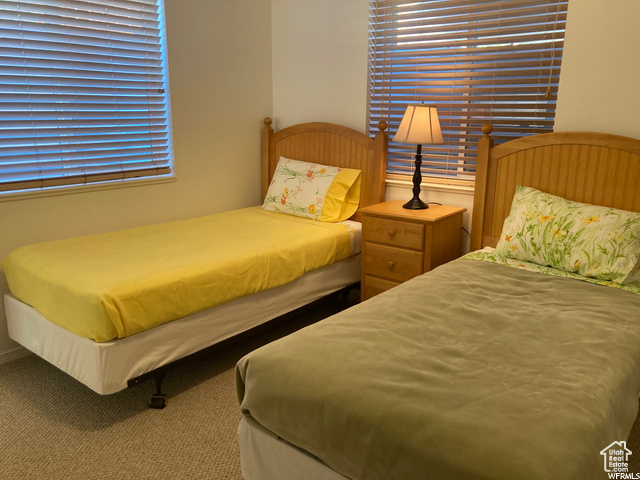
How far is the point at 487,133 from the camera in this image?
2908 millimetres

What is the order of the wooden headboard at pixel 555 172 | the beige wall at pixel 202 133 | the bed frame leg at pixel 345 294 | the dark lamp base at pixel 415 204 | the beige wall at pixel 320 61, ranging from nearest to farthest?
the wooden headboard at pixel 555 172 < the beige wall at pixel 202 133 < the dark lamp base at pixel 415 204 < the bed frame leg at pixel 345 294 < the beige wall at pixel 320 61

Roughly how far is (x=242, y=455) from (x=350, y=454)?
19.8 inches

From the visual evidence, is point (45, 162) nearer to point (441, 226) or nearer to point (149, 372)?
point (149, 372)

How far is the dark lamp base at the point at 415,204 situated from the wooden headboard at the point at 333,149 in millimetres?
307

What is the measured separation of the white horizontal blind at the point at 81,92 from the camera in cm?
269

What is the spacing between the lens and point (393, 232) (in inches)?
117

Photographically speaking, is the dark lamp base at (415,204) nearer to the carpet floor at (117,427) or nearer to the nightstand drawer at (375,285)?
Result: the nightstand drawer at (375,285)

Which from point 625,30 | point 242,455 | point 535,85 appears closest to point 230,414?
point 242,455

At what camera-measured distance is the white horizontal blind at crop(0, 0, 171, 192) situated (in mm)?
2691

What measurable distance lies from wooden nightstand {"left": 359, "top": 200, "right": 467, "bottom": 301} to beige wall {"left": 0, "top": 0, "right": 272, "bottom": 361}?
1141mm

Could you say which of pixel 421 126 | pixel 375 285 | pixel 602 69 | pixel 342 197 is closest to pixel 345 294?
pixel 375 285

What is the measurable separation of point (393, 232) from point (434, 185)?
51 cm

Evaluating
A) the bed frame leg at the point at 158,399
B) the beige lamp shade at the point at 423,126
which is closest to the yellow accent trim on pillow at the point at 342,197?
the beige lamp shade at the point at 423,126

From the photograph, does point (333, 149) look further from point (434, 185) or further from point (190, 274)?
point (190, 274)
